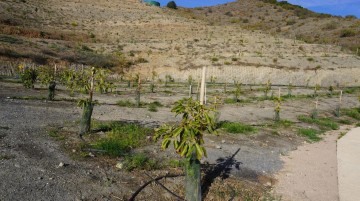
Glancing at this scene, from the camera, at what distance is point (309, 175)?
9500mm

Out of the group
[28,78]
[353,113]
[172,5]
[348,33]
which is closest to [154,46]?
[28,78]

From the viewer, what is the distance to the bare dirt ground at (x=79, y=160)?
23.0ft

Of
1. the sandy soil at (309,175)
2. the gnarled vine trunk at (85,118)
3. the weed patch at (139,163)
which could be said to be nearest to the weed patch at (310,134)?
the sandy soil at (309,175)

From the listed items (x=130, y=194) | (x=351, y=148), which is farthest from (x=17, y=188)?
(x=351, y=148)

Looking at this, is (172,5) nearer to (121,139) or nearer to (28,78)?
(28,78)

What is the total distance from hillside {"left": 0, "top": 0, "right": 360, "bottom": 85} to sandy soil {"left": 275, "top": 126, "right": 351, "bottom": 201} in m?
27.1

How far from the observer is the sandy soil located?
8.12 metres

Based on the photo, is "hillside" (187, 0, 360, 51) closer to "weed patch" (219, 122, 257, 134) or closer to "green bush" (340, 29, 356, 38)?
"green bush" (340, 29, 356, 38)

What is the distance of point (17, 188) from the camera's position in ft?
22.0

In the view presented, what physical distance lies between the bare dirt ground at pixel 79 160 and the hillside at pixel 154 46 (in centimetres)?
1967

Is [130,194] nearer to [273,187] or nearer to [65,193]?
[65,193]

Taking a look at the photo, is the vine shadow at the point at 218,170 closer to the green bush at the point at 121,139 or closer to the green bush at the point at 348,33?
the green bush at the point at 121,139

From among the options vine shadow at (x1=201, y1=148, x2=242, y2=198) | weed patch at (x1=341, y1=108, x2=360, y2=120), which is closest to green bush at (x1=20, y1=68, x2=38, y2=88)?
vine shadow at (x1=201, y1=148, x2=242, y2=198)

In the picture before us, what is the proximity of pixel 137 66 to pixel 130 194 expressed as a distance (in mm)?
37018
